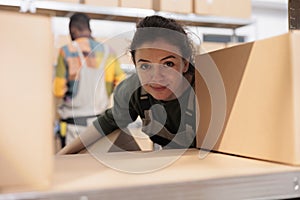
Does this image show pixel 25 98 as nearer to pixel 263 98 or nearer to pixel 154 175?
pixel 154 175

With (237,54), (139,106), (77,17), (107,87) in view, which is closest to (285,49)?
(237,54)

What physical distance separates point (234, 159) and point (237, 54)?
18cm

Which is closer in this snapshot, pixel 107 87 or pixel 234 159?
pixel 234 159

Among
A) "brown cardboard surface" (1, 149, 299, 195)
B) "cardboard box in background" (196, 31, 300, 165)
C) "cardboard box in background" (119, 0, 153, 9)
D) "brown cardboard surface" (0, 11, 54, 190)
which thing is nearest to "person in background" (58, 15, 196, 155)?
"cardboard box in background" (196, 31, 300, 165)

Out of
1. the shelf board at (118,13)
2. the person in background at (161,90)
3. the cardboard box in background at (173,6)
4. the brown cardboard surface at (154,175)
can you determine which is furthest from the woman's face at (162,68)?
the cardboard box in background at (173,6)

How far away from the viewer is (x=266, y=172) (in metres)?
0.52

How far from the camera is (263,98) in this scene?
62 centimetres

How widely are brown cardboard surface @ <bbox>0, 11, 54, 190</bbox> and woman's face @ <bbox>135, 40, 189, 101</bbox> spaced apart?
1.57 feet

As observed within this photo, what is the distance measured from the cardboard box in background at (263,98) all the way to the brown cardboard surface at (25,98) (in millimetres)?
331

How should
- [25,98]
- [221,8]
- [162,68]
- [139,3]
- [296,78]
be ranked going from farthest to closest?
[221,8] < [139,3] < [162,68] < [296,78] < [25,98]

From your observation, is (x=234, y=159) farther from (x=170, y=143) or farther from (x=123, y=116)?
(x=123, y=116)

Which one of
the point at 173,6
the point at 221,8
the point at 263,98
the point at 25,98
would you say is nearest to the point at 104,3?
the point at 173,6

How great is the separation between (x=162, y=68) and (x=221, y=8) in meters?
1.33

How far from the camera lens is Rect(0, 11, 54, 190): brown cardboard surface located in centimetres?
42
